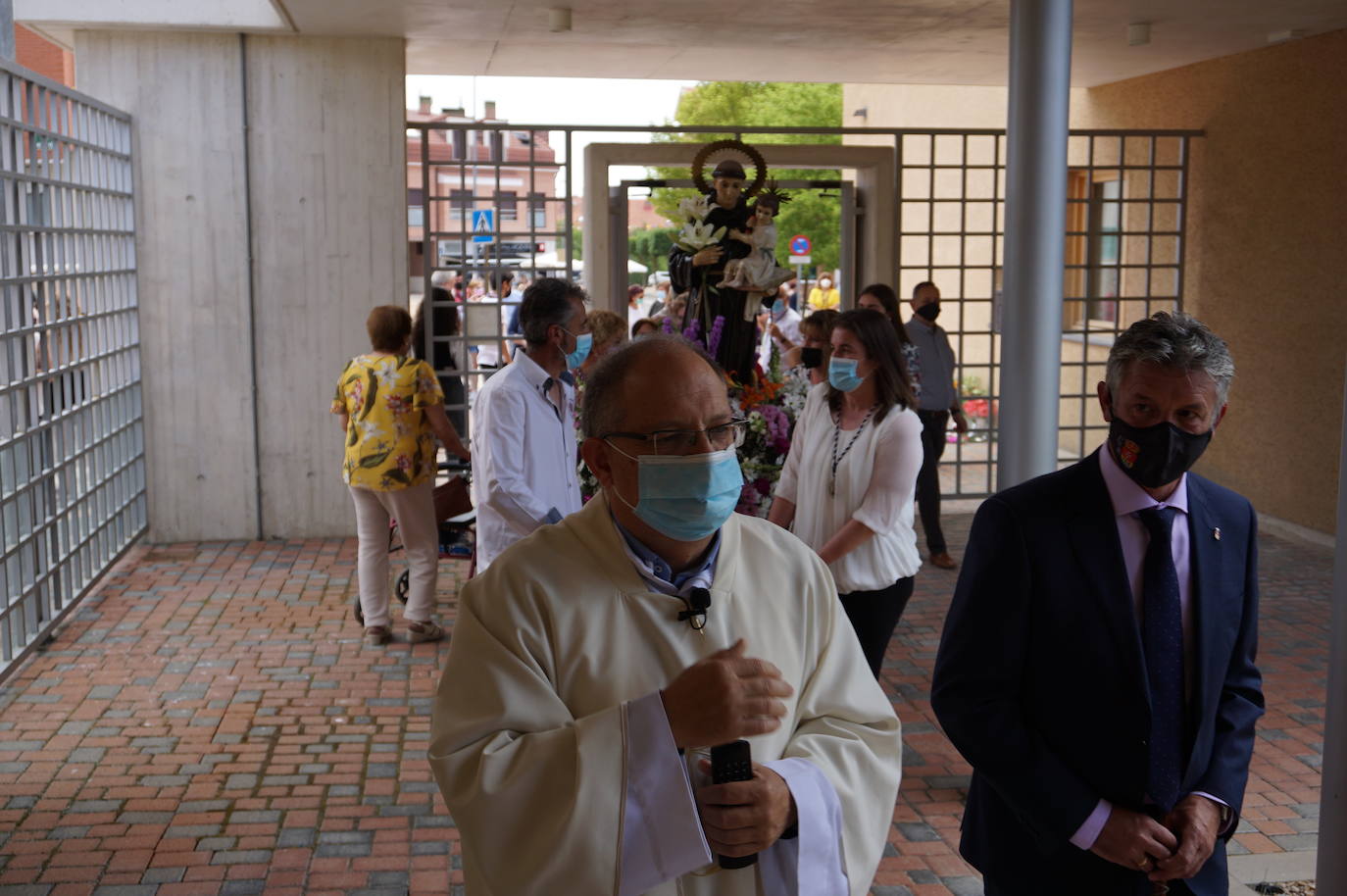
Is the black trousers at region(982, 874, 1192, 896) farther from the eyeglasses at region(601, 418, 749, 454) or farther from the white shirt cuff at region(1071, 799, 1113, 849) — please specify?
the eyeglasses at region(601, 418, 749, 454)

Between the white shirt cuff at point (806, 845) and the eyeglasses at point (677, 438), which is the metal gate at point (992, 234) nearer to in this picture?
the eyeglasses at point (677, 438)

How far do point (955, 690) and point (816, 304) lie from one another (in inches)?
684

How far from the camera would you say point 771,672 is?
2.02m

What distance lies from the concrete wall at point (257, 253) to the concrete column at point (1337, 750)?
792cm

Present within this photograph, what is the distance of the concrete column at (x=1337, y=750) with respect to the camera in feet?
10.2

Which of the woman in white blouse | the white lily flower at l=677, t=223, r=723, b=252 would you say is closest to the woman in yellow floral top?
the white lily flower at l=677, t=223, r=723, b=252

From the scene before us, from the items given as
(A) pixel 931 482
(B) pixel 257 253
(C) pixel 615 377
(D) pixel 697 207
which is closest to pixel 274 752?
(D) pixel 697 207

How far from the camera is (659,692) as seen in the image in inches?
79.3

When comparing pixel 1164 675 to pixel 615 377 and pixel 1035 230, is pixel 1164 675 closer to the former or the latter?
pixel 615 377

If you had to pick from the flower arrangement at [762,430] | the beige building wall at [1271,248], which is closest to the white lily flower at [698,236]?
the flower arrangement at [762,430]

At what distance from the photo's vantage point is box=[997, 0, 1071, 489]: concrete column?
5.29m

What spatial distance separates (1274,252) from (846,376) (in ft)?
24.4

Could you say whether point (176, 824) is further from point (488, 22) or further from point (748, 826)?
point (488, 22)

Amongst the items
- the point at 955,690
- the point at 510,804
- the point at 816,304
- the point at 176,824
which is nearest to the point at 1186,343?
the point at 955,690
